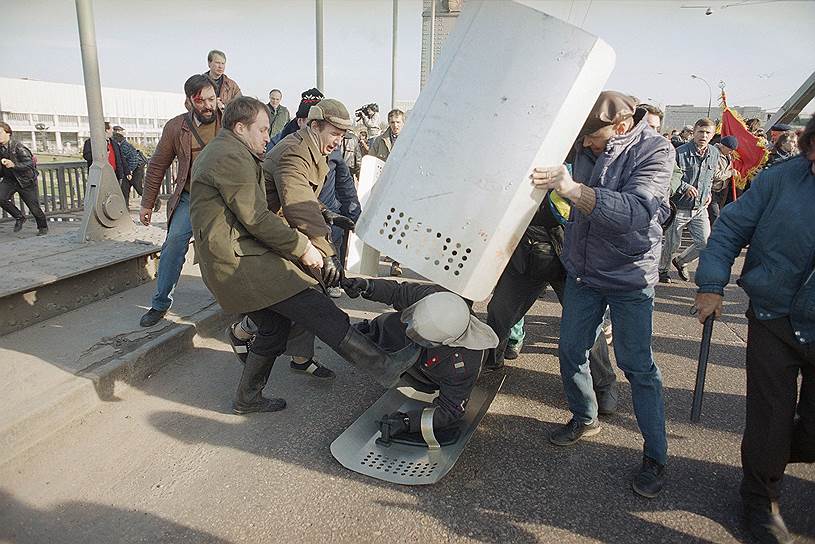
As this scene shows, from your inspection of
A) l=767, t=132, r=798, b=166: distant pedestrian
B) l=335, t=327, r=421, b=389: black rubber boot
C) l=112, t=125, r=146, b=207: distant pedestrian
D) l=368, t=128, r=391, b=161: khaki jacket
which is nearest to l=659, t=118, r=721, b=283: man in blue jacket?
l=767, t=132, r=798, b=166: distant pedestrian

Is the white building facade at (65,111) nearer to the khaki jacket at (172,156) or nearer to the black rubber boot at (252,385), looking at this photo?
the khaki jacket at (172,156)

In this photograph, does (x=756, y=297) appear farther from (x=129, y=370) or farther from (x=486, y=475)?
(x=129, y=370)

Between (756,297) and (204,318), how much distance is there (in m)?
3.79

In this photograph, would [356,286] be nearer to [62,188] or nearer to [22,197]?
[22,197]

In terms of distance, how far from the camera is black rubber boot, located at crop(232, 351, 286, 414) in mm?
3218

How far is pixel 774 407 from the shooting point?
2.23 m

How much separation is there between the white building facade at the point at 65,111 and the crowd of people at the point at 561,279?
3230 cm

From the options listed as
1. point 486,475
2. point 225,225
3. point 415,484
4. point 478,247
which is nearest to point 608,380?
point 486,475

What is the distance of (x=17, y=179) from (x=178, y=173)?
466 centimetres

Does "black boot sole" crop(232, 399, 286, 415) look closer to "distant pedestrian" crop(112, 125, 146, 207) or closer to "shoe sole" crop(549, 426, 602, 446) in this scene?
"shoe sole" crop(549, 426, 602, 446)

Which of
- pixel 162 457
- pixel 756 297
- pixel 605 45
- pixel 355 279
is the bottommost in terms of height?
pixel 162 457

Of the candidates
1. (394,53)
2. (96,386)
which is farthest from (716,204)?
(394,53)

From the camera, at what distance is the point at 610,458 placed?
114 inches

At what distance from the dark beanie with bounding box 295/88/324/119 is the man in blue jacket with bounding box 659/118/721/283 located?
441 centimetres
